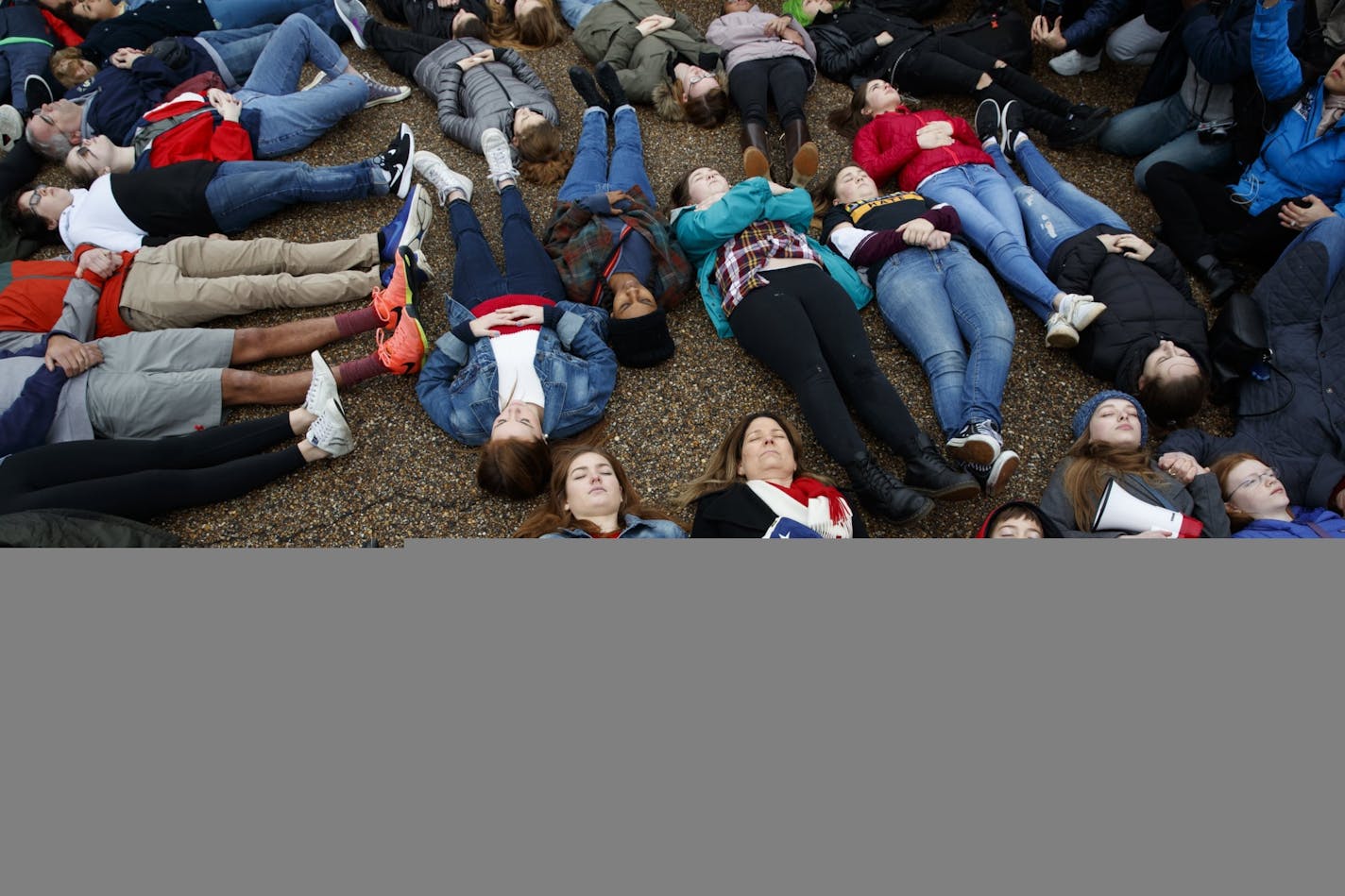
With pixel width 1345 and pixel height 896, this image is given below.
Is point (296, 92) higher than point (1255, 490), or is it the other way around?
point (296, 92)

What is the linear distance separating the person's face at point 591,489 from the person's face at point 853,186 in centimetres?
239

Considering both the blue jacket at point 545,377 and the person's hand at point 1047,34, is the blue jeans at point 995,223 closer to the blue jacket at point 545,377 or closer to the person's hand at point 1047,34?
the person's hand at point 1047,34

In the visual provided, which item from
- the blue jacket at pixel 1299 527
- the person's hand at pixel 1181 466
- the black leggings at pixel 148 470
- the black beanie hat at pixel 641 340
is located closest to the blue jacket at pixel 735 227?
the black beanie hat at pixel 641 340

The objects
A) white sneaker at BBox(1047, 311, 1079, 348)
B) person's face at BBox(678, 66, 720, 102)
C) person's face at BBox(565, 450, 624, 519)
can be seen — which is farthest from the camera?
person's face at BBox(678, 66, 720, 102)

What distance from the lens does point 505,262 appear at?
14.7 feet

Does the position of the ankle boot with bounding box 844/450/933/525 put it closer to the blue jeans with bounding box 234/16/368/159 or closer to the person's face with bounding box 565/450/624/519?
the person's face with bounding box 565/450/624/519

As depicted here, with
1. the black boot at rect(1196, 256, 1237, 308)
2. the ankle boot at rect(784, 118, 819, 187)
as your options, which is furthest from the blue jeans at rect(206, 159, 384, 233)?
the black boot at rect(1196, 256, 1237, 308)

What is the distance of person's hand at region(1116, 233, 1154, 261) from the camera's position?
4.31 metres

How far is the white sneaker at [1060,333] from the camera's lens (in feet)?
13.4

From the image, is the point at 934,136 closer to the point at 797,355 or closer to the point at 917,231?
the point at 917,231

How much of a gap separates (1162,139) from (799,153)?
8.02 ft

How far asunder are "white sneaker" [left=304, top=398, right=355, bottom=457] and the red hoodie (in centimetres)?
341

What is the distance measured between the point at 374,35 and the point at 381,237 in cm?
251

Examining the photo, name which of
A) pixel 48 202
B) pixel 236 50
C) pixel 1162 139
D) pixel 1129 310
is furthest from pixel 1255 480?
pixel 236 50
